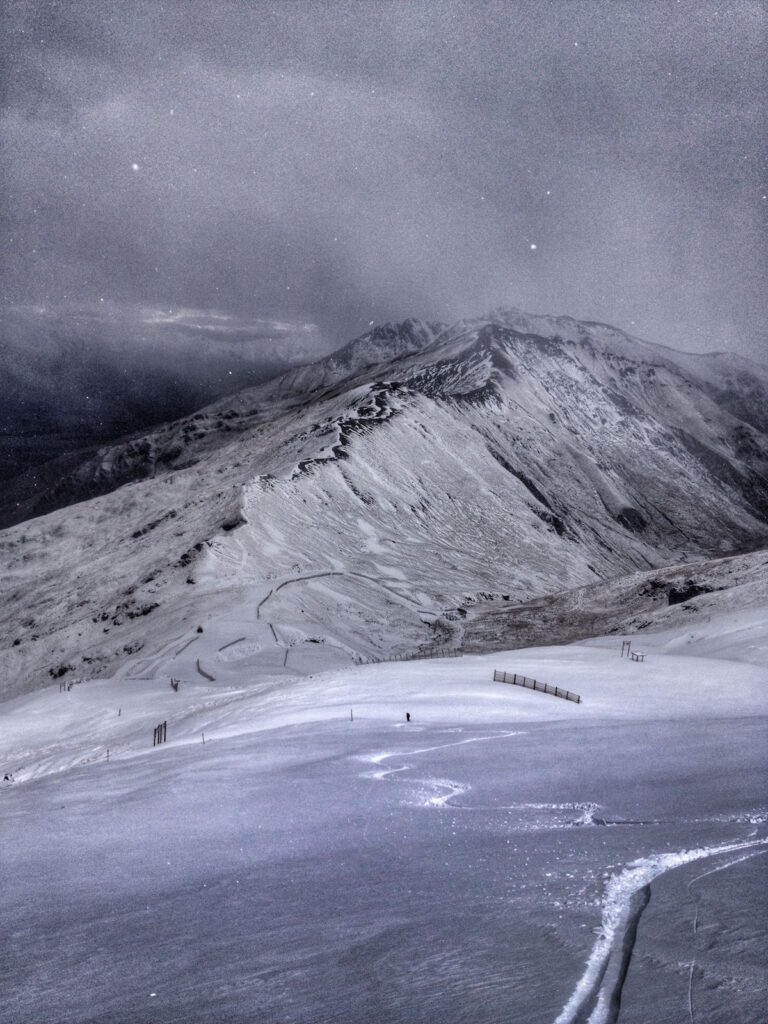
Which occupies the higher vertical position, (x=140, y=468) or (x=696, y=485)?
(x=140, y=468)

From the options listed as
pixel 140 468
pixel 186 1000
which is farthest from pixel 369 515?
pixel 140 468

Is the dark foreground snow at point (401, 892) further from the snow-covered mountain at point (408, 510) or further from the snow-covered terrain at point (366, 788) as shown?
the snow-covered mountain at point (408, 510)

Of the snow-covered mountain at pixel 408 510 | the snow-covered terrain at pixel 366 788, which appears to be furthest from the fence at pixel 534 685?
the snow-covered mountain at pixel 408 510

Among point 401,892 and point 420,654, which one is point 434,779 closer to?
point 401,892

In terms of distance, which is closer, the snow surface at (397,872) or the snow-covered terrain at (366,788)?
the snow surface at (397,872)

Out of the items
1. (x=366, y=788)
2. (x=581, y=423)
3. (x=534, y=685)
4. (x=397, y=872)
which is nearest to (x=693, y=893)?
(x=397, y=872)

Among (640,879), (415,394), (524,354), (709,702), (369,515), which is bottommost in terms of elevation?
(709,702)

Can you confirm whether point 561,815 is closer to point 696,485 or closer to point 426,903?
point 426,903
